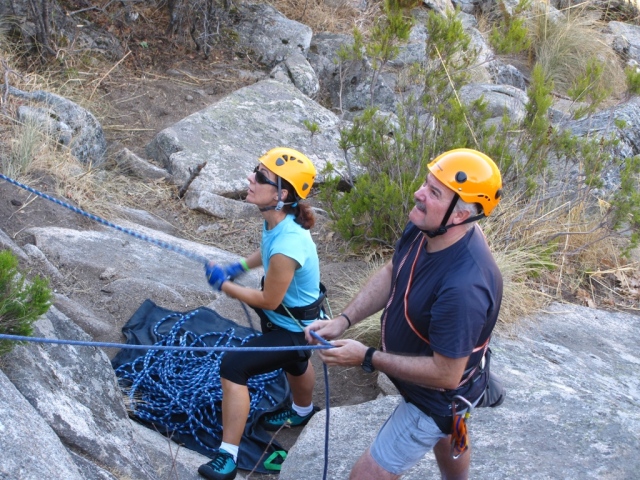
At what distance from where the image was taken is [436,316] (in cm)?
238

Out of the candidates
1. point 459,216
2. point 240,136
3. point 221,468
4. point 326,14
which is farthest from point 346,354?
point 326,14

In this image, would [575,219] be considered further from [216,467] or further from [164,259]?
[216,467]

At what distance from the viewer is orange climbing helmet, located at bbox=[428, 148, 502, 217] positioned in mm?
2449

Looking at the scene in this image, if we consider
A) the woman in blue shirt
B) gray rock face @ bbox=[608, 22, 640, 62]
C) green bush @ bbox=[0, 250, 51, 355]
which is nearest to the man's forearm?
the woman in blue shirt

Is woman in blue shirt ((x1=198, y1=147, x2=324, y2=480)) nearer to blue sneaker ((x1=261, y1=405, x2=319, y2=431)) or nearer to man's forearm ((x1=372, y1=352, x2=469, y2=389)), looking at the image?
blue sneaker ((x1=261, y1=405, x2=319, y2=431))

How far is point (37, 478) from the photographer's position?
2.38 meters

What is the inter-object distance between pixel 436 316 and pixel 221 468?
1.66m

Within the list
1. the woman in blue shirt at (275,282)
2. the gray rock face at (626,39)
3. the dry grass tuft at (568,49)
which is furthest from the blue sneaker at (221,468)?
the gray rock face at (626,39)

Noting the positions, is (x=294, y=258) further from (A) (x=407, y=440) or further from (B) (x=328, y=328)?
(A) (x=407, y=440)

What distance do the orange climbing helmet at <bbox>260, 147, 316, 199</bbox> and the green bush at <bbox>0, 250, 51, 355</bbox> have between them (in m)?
1.16

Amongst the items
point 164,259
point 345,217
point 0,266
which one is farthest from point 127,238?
point 0,266

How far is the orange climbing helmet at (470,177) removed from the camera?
245 cm

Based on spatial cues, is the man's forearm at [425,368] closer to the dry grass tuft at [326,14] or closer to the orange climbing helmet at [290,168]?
the orange climbing helmet at [290,168]

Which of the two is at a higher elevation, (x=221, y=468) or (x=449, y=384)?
(x=449, y=384)
